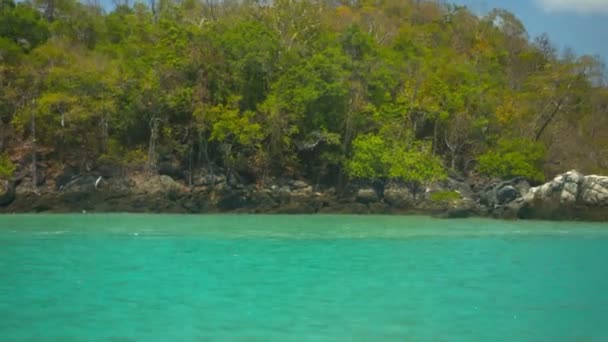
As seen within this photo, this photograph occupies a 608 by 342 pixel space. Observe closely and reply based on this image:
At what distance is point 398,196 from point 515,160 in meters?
6.50

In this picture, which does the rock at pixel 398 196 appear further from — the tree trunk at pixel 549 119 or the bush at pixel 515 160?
the tree trunk at pixel 549 119

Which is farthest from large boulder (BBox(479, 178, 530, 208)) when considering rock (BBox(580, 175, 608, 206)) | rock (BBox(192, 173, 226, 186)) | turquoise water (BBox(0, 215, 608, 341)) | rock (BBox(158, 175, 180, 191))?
rock (BBox(158, 175, 180, 191))

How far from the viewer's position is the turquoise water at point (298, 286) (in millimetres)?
7832

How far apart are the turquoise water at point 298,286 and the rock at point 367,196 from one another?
1099 centimetres

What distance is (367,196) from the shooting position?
30812mm

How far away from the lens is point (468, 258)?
14.3 meters

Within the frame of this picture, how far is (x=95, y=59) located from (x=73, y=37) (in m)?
6.48

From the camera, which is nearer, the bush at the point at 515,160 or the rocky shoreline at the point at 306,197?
the rocky shoreline at the point at 306,197

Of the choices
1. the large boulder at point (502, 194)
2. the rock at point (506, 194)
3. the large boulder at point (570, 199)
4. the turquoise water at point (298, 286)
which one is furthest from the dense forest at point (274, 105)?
the turquoise water at point (298, 286)

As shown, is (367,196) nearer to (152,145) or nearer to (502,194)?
(502,194)

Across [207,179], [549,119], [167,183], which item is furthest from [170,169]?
[549,119]

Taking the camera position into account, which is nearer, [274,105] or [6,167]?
[6,167]

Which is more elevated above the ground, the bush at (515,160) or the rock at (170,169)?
the bush at (515,160)

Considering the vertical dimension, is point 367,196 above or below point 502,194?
below
